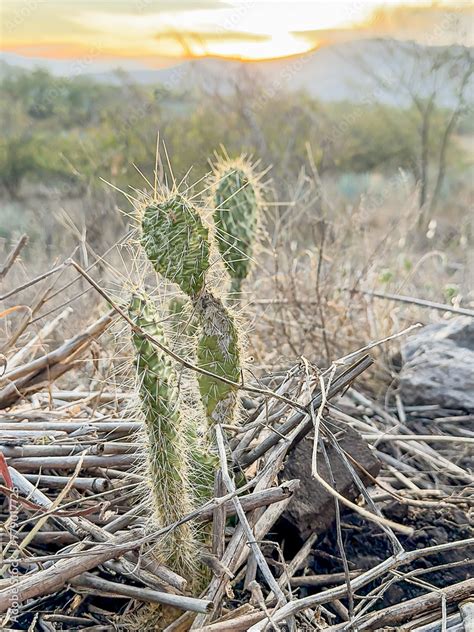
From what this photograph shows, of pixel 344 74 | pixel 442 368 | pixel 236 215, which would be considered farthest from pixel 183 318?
pixel 344 74

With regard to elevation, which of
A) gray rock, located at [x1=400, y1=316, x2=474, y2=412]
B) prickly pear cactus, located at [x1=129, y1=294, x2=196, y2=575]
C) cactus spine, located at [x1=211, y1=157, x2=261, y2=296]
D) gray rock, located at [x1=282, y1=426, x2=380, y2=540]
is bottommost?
gray rock, located at [x1=400, y1=316, x2=474, y2=412]

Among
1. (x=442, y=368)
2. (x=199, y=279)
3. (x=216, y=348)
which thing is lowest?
(x=442, y=368)

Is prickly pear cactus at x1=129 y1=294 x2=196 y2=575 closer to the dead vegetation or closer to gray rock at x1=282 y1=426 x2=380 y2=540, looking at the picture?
the dead vegetation

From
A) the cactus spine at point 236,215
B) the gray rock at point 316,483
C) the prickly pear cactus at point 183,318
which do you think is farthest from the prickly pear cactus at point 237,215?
the gray rock at point 316,483

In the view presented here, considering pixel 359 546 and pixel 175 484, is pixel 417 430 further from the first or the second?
pixel 175 484

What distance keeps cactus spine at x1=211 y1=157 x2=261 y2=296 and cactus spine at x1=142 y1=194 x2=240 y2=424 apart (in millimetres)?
401

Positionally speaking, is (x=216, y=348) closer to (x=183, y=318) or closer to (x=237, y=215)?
(x=183, y=318)

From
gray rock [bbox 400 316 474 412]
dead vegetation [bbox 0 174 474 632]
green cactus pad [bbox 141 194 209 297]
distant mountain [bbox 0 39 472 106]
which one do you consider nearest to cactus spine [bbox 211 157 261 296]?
dead vegetation [bbox 0 174 474 632]

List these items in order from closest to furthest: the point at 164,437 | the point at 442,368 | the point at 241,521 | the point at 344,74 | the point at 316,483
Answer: the point at 241,521
the point at 164,437
the point at 316,483
the point at 442,368
the point at 344,74

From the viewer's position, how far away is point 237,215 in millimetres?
2141

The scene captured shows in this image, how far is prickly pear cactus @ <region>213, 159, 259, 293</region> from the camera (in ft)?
6.88

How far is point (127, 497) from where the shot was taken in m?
1.76

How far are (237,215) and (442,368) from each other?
3.78ft

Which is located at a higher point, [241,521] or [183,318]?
[183,318]
